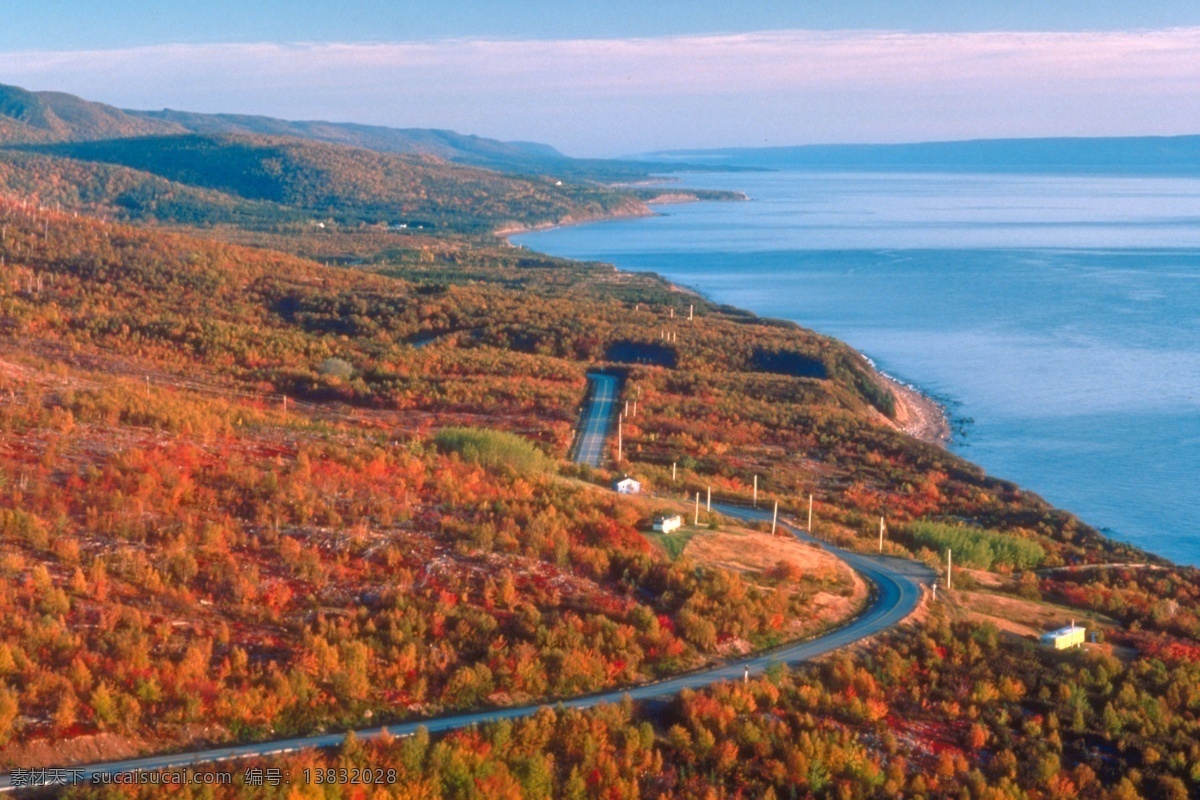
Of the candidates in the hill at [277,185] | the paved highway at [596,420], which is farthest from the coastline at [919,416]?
the hill at [277,185]

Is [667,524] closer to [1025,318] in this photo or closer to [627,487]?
[627,487]

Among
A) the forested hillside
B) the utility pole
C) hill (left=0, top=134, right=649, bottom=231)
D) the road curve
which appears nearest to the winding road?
the road curve

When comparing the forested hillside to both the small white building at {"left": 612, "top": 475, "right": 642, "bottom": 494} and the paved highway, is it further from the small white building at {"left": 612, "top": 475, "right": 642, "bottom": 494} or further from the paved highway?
the paved highway

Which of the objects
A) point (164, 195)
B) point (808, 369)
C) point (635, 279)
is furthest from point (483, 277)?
point (164, 195)

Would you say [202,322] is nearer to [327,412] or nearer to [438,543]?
[327,412]

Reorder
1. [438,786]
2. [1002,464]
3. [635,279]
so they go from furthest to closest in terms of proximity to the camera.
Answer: [635,279], [1002,464], [438,786]

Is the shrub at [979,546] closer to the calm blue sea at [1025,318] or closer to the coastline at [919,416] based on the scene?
the calm blue sea at [1025,318]

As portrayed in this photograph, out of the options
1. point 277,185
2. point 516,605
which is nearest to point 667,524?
point 516,605
